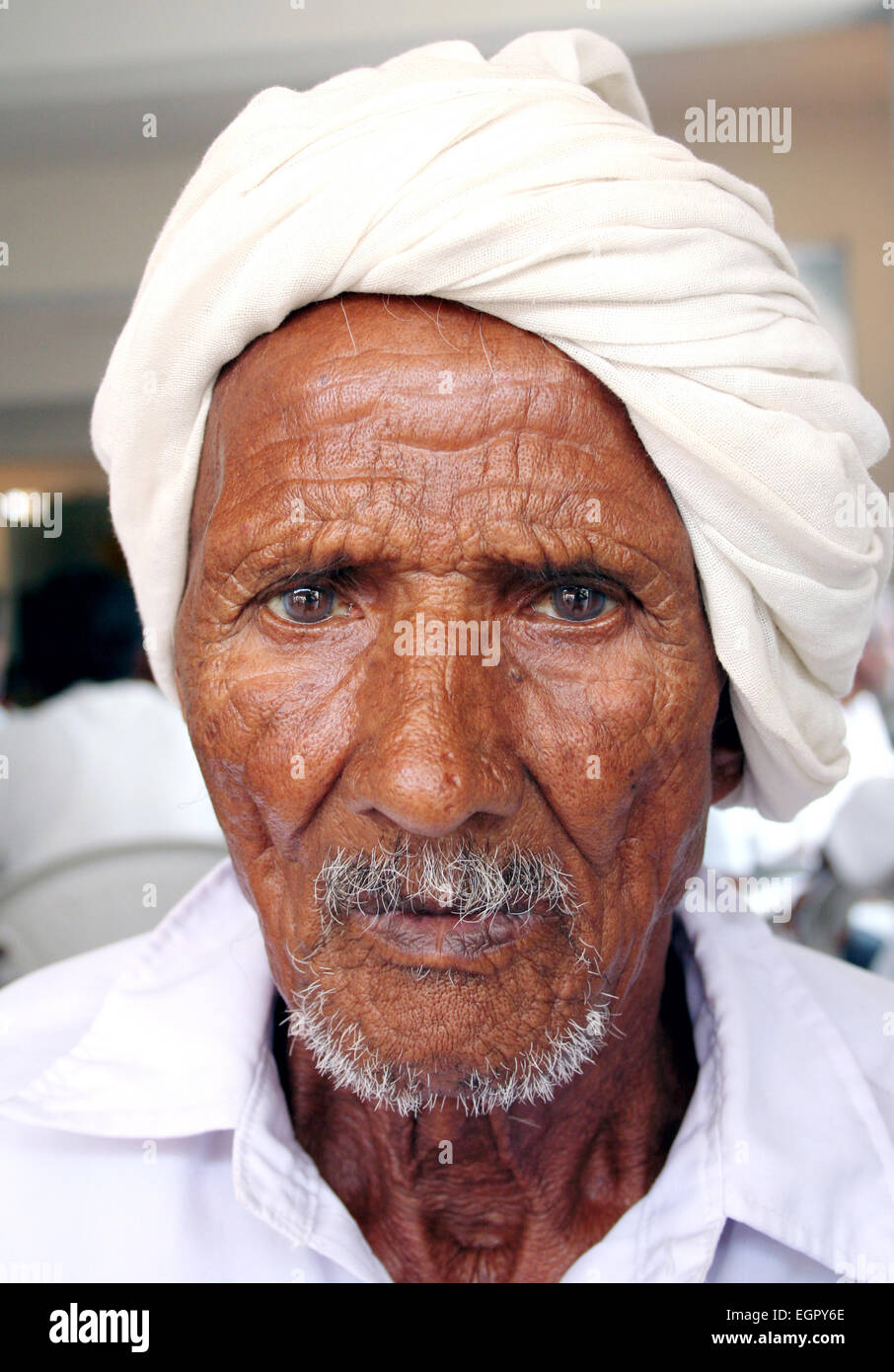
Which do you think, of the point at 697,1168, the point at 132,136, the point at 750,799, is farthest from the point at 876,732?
the point at 132,136

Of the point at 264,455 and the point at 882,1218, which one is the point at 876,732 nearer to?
the point at 882,1218

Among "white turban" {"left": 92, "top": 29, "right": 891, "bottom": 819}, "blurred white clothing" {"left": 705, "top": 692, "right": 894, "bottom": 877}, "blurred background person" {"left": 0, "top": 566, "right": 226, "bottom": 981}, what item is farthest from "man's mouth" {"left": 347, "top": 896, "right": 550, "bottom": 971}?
"blurred white clothing" {"left": 705, "top": 692, "right": 894, "bottom": 877}

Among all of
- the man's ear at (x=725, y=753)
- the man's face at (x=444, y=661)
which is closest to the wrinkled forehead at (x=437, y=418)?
the man's face at (x=444, y=661)

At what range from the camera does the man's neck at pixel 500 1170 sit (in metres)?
1.43

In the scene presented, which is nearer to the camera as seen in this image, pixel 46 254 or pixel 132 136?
pixel 132 136

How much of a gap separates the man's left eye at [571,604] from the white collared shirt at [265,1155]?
60 cm

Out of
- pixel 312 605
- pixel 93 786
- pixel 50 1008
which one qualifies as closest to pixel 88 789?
pixel 93 786

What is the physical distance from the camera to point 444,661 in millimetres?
1172

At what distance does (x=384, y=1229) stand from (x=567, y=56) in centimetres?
150

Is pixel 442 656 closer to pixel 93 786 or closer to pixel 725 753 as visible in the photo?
pixel 725 753

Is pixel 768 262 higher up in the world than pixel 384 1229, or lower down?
higher up

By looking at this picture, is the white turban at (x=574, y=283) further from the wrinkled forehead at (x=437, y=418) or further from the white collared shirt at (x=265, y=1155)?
the white collared shirt at (x=265, y=1155)
